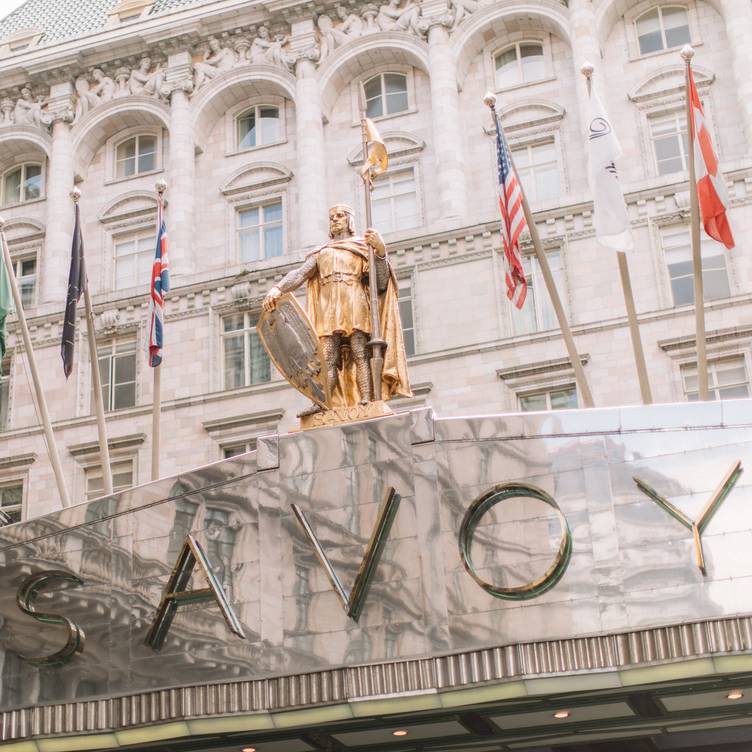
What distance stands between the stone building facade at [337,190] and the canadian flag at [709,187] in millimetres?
8695

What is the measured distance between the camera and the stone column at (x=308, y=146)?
40656 millimetres

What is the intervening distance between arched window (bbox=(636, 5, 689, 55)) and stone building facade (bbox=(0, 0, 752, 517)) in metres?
0.06

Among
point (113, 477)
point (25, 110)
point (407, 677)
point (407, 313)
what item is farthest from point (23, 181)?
point (407, 677)

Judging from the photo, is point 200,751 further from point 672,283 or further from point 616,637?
point 672,283

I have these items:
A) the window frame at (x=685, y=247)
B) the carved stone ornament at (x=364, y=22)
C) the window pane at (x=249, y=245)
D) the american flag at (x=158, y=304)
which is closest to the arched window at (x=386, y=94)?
the carved stone ornament at (x=364, y=22)

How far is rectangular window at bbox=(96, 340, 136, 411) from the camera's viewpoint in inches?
1587

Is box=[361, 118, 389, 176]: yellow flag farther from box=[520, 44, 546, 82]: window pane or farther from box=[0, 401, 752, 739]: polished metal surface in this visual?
box=[520, 44, 546, 82]: window pane

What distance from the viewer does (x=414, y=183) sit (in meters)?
40.8

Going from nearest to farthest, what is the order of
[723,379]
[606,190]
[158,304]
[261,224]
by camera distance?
[606,190] → [158,304] → [723,379] → [261,224]

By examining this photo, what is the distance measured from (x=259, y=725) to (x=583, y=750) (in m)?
5.96

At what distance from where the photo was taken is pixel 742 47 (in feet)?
127

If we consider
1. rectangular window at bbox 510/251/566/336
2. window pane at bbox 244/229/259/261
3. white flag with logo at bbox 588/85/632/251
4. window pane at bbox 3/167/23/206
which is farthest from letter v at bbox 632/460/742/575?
window pane at bbox 3/167/23/206

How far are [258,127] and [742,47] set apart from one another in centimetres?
1417

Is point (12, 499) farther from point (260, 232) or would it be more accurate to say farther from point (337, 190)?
point (337, 190)
